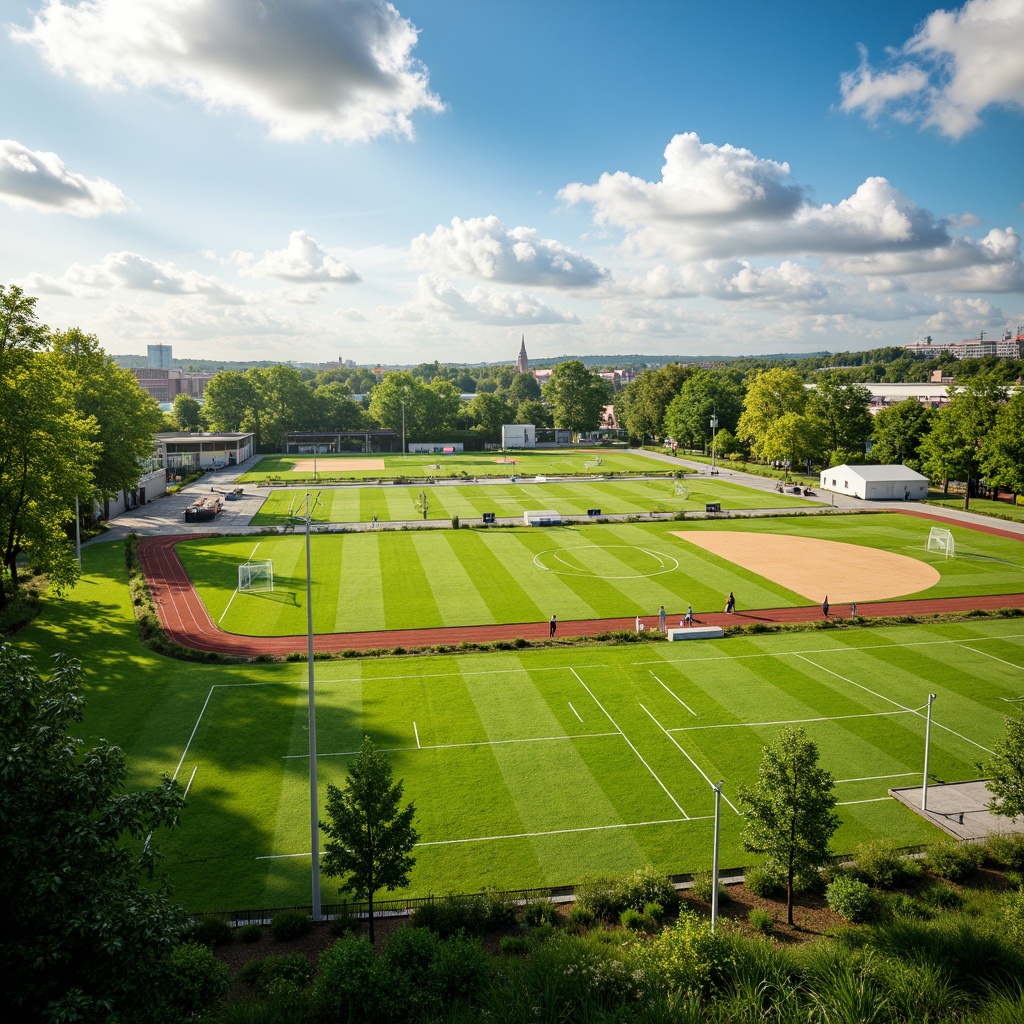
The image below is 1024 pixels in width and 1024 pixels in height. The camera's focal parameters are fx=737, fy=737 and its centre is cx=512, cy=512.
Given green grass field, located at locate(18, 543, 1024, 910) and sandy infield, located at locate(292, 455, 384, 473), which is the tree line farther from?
sandy infield, located at locate(292, 455, 384, 473)

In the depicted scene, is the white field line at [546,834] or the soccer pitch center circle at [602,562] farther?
the soccer pitch center circle at [602,562]

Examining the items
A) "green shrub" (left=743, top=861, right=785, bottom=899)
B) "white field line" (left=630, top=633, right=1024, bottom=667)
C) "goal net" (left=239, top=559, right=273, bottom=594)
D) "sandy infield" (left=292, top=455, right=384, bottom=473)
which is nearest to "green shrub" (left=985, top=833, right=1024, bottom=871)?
"green shrub" (left=743, top=861, right=785, bottom=899)

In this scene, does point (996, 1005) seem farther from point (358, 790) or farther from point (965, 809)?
point (965, 809)

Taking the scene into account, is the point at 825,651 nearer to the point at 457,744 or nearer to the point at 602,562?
the point at 602,562

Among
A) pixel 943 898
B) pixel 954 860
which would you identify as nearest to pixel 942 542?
pixel 954 860

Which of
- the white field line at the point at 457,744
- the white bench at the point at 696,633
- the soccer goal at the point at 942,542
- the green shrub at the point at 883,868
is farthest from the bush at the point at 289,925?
the soccer goal at the point at 942,542

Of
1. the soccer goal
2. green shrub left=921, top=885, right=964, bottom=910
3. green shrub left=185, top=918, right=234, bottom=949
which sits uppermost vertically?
the soccer goal

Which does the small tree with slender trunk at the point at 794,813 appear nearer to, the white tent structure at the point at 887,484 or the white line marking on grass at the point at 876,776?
the white line marking on grass at the point at 876,776
